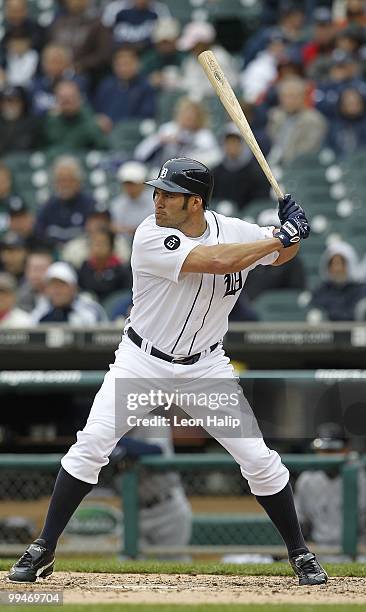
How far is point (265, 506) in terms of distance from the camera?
5.21 meters

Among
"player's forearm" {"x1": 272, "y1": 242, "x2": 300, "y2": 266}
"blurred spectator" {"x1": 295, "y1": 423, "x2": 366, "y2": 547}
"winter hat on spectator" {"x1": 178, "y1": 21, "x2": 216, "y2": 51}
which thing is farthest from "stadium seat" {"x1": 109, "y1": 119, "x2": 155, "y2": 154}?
"player's forearm" {"x1": 272, "y1": 242, "x2": 300, "y2": 266}

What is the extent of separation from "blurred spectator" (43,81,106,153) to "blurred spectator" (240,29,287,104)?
58.1 inches

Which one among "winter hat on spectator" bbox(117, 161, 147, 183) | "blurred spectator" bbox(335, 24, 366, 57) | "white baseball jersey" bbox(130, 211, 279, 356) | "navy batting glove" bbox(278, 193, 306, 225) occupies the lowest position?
"white baseball jersey" bbox(130, 211, 279, 356)

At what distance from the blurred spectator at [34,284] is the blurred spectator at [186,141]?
1.75 metres

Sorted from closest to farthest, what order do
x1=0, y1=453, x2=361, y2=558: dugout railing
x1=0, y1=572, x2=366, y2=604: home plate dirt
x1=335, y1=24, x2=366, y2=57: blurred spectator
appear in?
x1=0, y1=572, x2=366, y2=604: home plate dirt
x1=0, y1=453, x2=361, y2=558: dugout railing
x1=335, y1=24, x2=366, y2=57: blurred spectator

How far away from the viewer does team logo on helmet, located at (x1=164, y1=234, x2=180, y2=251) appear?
5031 millimetres

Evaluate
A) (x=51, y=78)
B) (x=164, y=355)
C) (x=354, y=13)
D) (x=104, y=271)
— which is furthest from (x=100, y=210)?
(x=164, y=355)

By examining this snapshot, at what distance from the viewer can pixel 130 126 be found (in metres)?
12.2

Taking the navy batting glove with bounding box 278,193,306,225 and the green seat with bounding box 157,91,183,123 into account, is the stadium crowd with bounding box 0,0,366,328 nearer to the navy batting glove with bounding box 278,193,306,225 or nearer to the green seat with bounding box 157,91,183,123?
the green seat with bounding box 157,91,183,123

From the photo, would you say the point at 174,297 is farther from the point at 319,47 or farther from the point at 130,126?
A: the point at 319,47

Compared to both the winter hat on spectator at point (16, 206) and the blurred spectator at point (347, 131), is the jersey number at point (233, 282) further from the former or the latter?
the blurred spectator at point (347, 131)

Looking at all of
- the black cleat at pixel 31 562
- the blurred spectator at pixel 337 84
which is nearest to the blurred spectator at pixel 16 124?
the blurred spectator at pixel 337 84

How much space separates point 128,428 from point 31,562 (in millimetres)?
648

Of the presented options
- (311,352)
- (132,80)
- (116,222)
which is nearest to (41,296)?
(116,222)
